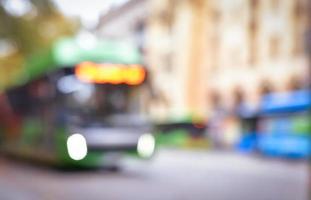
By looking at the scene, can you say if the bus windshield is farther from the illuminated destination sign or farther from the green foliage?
the green foliage

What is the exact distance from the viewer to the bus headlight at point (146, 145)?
22.3 ft

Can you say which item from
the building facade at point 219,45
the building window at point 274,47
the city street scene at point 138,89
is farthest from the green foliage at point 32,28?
the building window at point 274,47

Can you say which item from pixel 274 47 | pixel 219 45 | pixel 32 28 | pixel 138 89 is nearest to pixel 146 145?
pixel 138 89

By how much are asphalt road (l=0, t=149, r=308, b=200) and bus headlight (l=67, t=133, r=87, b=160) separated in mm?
213

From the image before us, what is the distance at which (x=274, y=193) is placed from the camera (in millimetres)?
5297

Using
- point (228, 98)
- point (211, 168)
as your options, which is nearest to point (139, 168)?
point (211, 168)

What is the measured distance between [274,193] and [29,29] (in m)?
2.31

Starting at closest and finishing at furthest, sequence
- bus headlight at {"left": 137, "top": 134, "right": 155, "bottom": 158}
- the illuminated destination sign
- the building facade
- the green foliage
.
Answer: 1. the green foliage
2. the building facade
3. the illuminated destination sign
4. bus headlight at {"left": 137, "top": 134, "right": 155, "bottom": 158}

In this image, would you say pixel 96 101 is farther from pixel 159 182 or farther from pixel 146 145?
pixel 159 182

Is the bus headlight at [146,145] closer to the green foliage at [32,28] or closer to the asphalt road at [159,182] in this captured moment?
the asphalt road at [159,182]

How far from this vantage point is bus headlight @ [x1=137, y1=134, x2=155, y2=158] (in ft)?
22.3

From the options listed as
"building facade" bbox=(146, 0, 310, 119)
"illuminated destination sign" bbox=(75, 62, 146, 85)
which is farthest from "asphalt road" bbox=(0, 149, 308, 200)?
"illuminated destination sign" bbox=(75, 62, 146, 85)

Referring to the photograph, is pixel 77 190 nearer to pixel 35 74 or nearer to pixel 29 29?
pixel 29 29

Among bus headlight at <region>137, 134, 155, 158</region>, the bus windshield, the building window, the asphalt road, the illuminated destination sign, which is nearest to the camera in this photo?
the asphalt road
